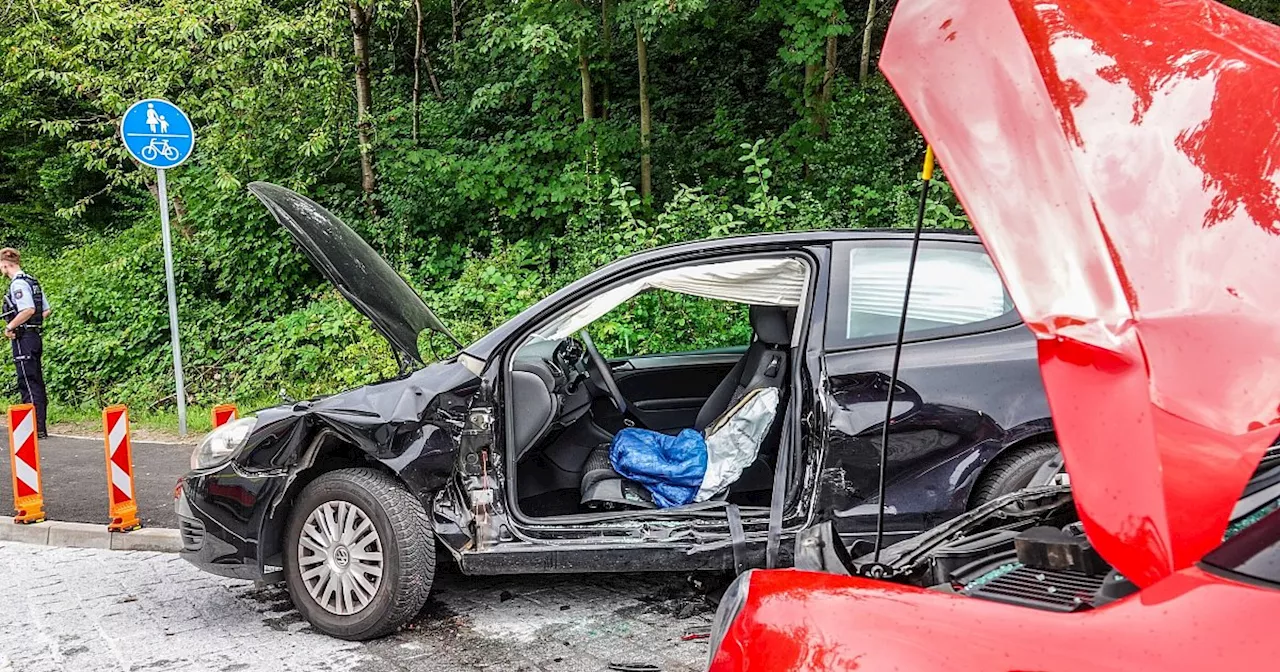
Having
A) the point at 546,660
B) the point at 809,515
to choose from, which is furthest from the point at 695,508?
the point at 546,660

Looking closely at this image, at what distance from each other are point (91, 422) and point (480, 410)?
916 centimetres

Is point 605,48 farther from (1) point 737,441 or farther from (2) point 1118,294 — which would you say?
(2) point 1118,294

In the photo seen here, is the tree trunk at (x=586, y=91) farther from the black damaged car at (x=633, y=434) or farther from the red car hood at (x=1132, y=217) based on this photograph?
the red car hood at (x=1132, y=217)

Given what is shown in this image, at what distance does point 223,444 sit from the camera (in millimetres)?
4520

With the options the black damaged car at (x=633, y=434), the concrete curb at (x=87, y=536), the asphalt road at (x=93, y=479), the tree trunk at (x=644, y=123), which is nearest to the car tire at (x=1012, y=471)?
the black damaged car at (x=633, y=434)

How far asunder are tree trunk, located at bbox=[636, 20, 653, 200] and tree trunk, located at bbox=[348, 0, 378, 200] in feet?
11.5

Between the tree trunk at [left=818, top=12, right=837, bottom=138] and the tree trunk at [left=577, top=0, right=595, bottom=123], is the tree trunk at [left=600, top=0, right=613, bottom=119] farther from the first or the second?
the tree trunk at [left=818, top=12, right=837, bottom=138]

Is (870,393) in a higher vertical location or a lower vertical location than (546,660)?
higher

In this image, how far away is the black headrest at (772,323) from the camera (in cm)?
457

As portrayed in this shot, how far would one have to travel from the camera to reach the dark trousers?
10242 millimetres

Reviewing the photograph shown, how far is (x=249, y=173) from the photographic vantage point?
1321 cm

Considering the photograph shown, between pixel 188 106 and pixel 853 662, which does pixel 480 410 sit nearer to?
pixel 853 662

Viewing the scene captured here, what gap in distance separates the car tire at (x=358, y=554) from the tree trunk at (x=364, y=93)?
950 centimetres

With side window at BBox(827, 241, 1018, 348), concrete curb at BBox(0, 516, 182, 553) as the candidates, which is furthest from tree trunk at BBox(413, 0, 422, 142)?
side window at BBox(827, 241, 1018, 348)
